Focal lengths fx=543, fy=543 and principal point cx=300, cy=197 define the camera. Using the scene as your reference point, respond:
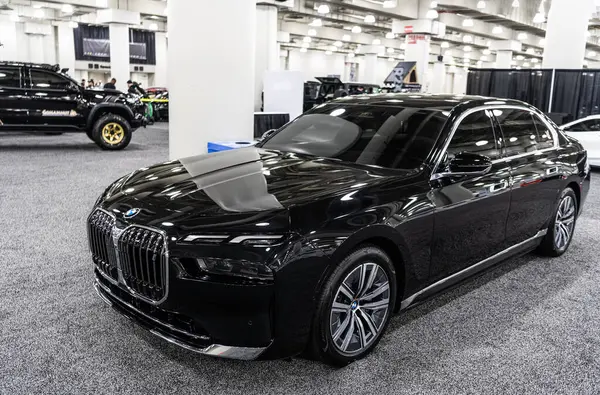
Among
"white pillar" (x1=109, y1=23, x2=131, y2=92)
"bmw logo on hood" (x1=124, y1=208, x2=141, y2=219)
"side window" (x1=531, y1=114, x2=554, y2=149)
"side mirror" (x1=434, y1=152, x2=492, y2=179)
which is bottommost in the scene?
"bmw logo on hood" (x1=124, y1=208, x2=141, y2=219)

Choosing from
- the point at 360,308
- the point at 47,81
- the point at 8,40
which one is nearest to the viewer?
the point at 360,308

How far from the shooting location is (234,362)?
302 centimetres

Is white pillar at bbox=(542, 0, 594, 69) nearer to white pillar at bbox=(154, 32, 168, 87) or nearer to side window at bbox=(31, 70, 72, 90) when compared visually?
side window at bbox=(31, 70, 72, 90)

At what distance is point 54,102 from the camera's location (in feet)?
37.6

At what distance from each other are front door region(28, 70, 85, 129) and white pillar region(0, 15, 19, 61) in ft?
78.0

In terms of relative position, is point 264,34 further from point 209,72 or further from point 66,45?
point 66,45

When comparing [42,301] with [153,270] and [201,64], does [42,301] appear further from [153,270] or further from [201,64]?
[201,64]

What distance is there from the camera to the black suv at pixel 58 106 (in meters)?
11.1

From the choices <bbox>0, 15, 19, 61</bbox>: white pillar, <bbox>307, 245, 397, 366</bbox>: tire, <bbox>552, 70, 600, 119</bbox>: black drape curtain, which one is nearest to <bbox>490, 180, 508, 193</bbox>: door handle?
<bbox>307, 245, 397, 366</bbox>: tire

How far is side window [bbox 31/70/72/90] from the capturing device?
36.8 feet

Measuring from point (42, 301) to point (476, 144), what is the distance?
3223mm

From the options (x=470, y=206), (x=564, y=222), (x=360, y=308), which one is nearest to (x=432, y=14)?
(x=564, y=222)

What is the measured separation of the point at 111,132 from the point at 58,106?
1.20 m

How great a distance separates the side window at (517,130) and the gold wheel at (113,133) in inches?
383
